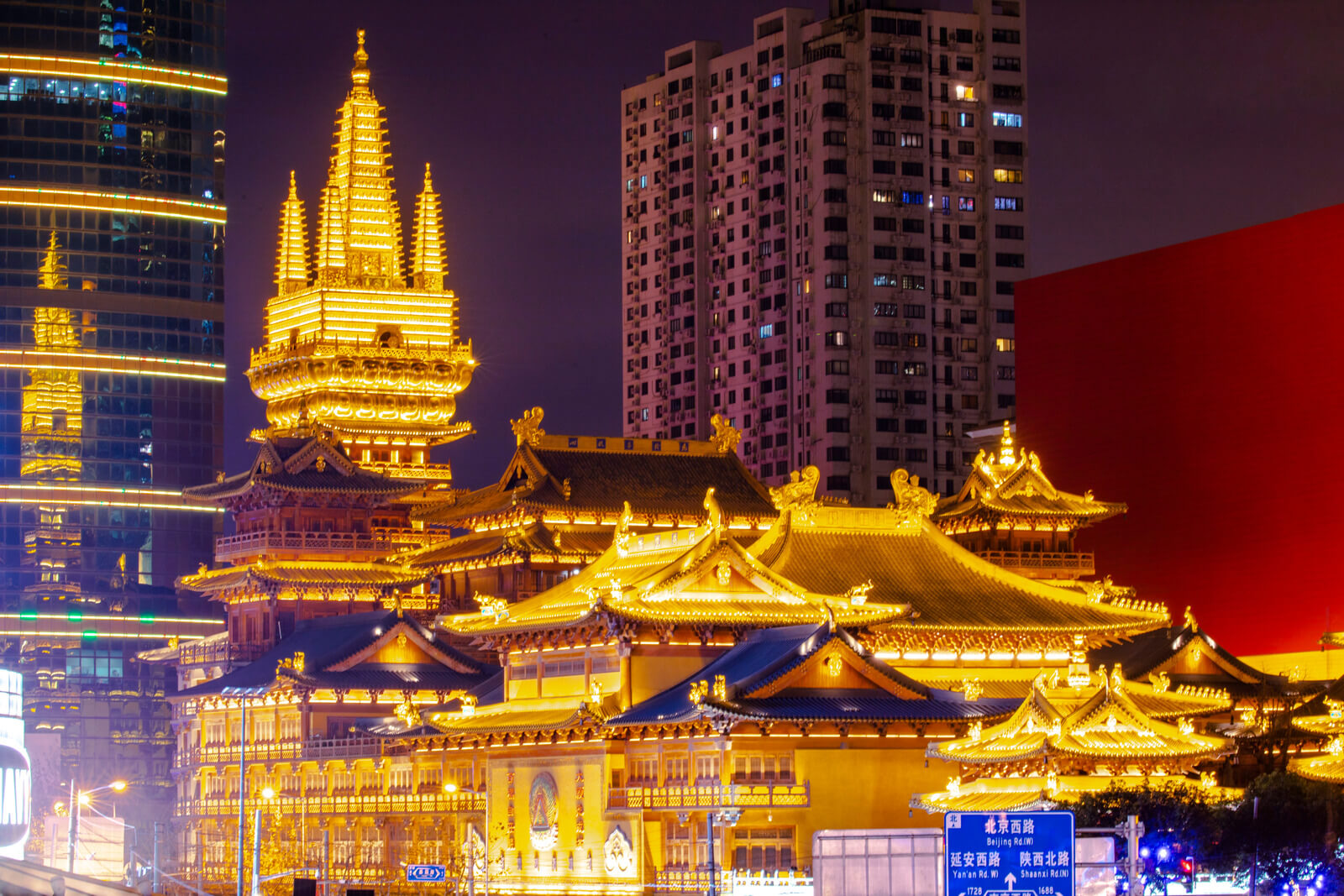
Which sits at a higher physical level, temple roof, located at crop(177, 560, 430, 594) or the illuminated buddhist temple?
the illuminated buddhist temple

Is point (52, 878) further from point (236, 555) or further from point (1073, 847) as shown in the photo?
point (236, 555)

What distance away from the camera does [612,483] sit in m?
90.8

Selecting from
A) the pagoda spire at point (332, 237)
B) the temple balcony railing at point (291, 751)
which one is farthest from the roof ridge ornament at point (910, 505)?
the pagoda spire at point (332, 237)

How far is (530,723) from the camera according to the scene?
67.4m

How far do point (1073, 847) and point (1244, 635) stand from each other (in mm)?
62483

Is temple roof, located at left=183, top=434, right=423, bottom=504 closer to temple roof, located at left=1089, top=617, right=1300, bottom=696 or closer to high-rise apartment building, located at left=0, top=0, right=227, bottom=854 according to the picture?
temple roof, located at left=1089, top=617, right=1300, bottom=696

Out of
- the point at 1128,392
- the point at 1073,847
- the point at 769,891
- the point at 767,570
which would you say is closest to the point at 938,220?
the point at 1128,392

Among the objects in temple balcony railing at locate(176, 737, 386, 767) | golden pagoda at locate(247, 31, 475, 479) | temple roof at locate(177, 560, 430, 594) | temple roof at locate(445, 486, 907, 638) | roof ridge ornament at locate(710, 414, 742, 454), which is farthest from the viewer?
golden pagoda at locate(247, 31, 475, 479)

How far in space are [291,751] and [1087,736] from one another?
38.7 meters

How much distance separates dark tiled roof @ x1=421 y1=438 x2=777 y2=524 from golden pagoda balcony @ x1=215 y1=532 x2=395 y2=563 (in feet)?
24.8

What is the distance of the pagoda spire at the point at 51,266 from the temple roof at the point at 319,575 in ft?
193

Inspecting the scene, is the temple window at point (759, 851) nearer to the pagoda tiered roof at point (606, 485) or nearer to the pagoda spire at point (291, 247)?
the pagoda tiered roof at point (606, 485)

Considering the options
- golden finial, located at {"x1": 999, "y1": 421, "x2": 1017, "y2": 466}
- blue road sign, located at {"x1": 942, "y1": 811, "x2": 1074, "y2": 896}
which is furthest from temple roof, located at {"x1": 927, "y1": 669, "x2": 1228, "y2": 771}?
golden finial, located at {"x1": 999, "y1": 421, "x2": 1017, "y2": 466}

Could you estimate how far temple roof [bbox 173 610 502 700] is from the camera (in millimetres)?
86938
